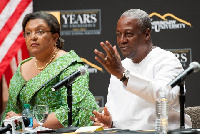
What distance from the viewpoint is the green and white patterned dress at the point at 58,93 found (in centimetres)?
377

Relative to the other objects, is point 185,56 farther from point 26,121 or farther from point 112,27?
point 26,121

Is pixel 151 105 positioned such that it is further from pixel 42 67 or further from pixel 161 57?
pixel 42 67

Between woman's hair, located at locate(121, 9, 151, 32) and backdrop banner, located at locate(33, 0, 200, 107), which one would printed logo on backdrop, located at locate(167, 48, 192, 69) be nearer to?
backdrop banner, located at locate(33, 0, 200, 107)

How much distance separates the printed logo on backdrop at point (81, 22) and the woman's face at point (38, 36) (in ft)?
3.90

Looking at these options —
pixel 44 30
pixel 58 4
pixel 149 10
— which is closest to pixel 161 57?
pixel 44 30

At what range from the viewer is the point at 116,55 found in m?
2.74

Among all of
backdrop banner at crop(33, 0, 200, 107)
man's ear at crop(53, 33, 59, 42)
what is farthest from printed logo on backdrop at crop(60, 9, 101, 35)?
man's ear at crop(53, 33, 59, 42)

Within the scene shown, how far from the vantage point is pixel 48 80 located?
3.83 metres

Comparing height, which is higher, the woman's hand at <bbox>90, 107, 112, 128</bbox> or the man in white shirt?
the man in white shirt

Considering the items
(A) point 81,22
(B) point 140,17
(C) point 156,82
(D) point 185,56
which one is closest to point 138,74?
(C) point 156,82

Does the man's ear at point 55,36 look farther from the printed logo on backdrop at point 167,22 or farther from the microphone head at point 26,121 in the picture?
the printed logo on backdrop at point 167,22

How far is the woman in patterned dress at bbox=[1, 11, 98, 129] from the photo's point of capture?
12.4ft

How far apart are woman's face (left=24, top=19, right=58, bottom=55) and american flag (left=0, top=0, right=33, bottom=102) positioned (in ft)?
4.00

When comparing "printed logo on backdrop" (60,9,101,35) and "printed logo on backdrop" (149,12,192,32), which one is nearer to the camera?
"printed logo on backdrop" (149,12,192,32)
